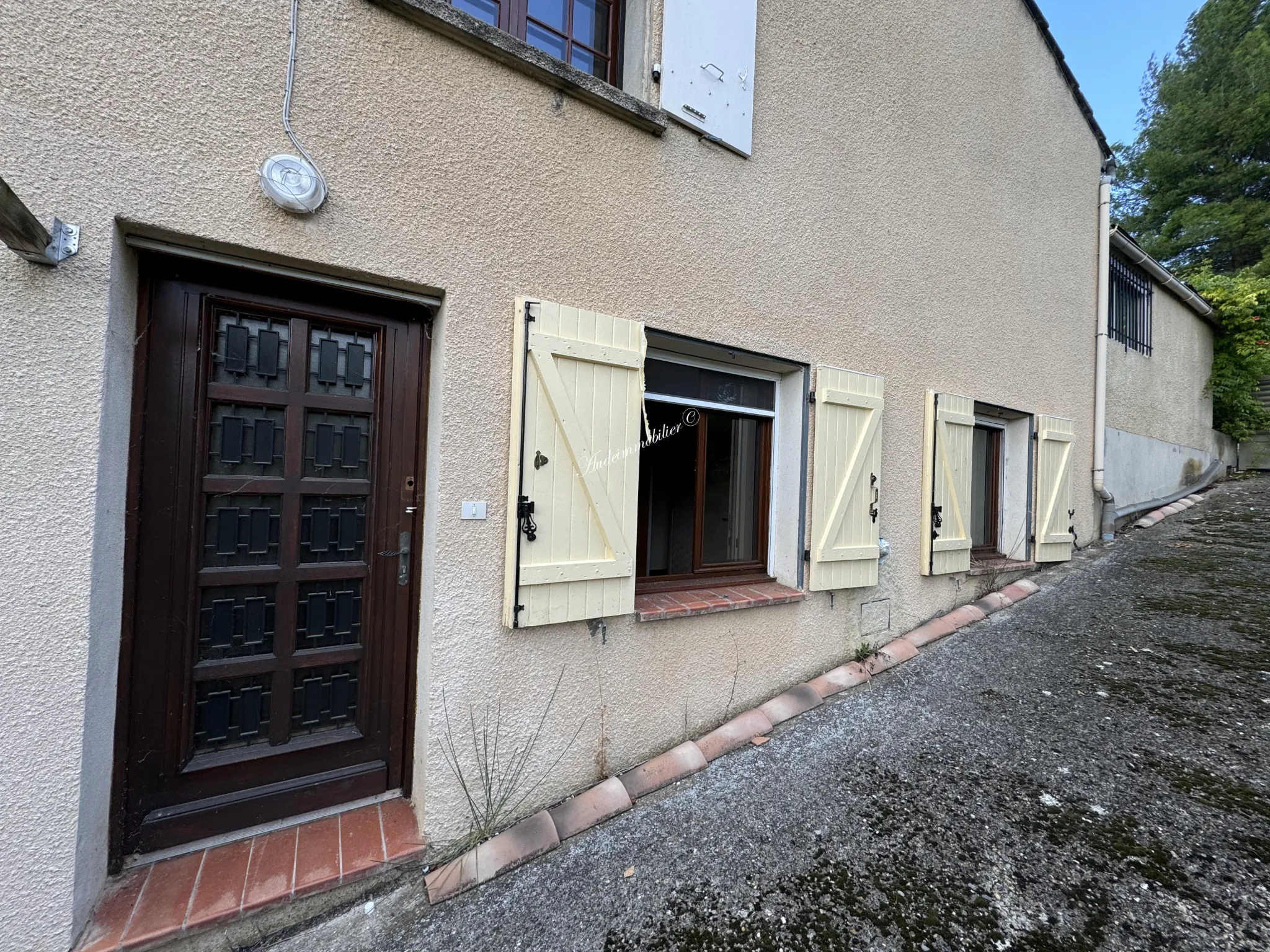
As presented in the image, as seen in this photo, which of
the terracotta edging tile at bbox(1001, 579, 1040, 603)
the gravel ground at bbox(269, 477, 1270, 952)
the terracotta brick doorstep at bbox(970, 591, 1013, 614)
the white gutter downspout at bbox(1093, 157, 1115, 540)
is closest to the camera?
the gravel ground at bbox(269, 477, 1270, 952)

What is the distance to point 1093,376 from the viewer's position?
5988 mm

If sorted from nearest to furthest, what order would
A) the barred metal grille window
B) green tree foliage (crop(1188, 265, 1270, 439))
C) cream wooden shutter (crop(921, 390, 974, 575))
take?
cream wooden shutter (crop(921, 390, 974, 575)), the barred metal grille window, green tree foliage (crop(1188, 265, 1270, 439))

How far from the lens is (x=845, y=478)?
3.44m

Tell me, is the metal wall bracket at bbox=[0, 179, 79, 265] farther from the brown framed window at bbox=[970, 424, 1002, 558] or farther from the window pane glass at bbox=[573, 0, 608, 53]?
the brown framed window at bbox=[970, 424, 1002, 558]

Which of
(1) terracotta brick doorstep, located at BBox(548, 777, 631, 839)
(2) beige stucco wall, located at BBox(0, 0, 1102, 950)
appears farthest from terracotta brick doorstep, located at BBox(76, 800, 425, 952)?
(1) terracotta brick doorstep, located at BBox(548, 777, 631, 839)

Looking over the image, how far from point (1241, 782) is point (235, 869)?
4520 mm

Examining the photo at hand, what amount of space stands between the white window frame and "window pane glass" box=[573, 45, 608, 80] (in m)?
1.65

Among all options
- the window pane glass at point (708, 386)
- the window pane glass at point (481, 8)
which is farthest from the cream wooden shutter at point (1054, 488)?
the window pane glass at point (481, 8)

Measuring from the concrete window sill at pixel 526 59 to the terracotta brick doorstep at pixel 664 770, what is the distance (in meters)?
3.37

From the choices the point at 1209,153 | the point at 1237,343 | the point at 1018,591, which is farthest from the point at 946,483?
the point at 1209,153

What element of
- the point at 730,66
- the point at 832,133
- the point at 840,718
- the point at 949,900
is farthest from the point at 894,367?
the point at 949,900

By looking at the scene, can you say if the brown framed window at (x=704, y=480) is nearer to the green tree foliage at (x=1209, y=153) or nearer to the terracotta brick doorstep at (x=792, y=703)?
the terracotta brick doorstep at (x=792, y=703)

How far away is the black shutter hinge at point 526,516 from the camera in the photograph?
2277 millimetres

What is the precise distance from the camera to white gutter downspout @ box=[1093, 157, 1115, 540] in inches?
236
